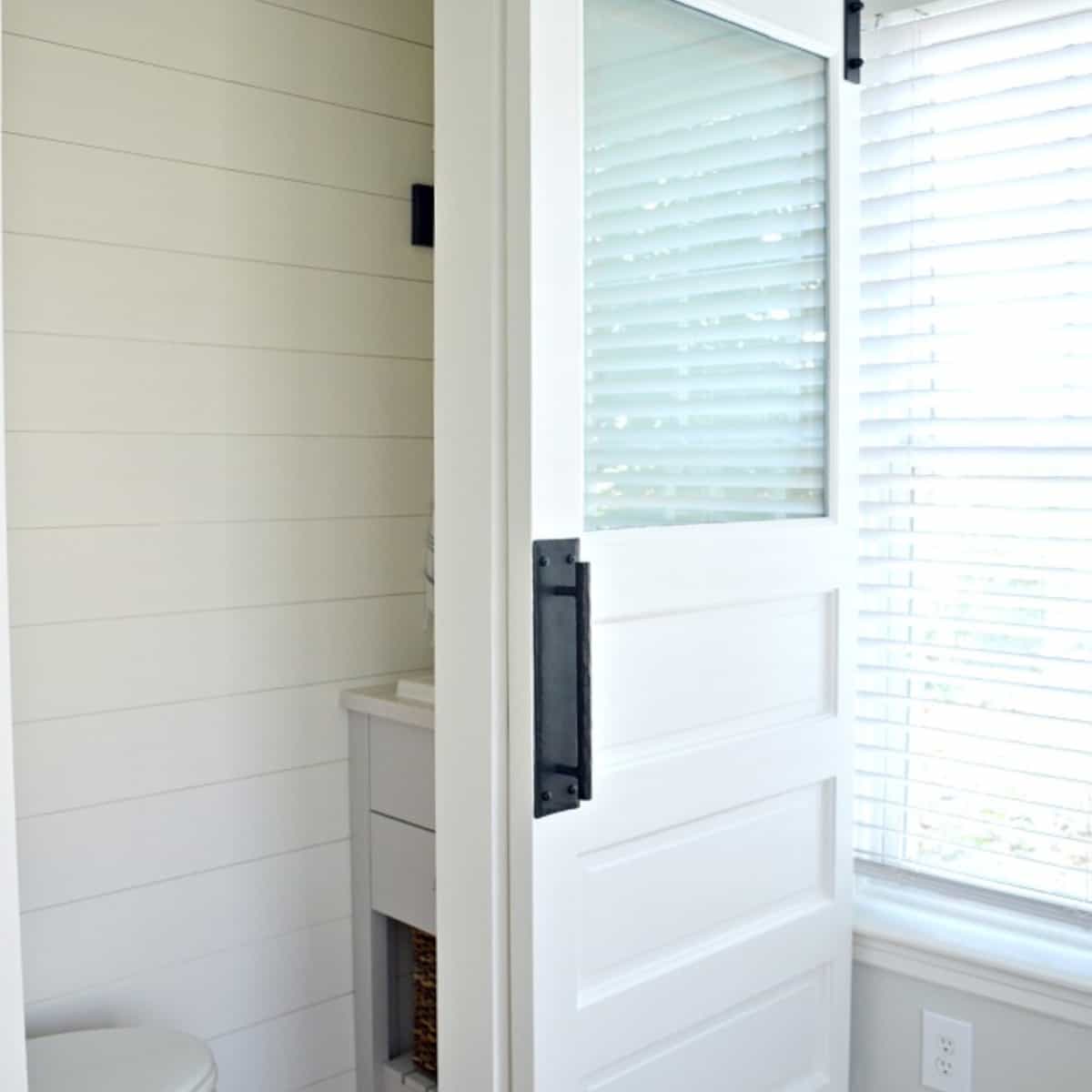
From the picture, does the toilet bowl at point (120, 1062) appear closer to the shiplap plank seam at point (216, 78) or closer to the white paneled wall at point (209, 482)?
the white paneled wall at point (209, 482)

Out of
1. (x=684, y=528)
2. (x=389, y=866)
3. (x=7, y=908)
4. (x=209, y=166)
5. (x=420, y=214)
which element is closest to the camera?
(x=7, y=908)

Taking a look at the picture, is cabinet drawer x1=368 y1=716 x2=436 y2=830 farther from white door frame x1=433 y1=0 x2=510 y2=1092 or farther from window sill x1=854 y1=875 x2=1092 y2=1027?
window sill x1=854 y1=875 x2=1092 y2=1027

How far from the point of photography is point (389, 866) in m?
2.46

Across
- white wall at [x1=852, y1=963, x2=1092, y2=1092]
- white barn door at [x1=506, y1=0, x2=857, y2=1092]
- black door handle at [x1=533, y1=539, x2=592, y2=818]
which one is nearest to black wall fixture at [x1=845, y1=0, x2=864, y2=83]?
white barn door at [x1=506, y1=0, x2=857, y2=1092]

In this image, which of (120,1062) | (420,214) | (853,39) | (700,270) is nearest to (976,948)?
(700,270)

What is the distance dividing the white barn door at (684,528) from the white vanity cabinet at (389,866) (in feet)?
1.90

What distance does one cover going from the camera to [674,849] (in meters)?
1.87

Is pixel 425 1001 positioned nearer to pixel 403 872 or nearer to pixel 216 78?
pixel 403 872

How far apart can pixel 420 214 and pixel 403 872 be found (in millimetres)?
1248

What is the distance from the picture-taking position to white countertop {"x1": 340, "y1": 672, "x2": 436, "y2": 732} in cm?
230

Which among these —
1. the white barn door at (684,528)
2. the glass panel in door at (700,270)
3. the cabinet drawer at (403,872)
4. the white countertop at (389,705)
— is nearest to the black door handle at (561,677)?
the white barn door at (684,528)

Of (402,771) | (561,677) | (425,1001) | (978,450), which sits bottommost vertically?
(425,1001)

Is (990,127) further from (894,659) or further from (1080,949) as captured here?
(1080,949)

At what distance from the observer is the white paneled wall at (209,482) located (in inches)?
84.4
